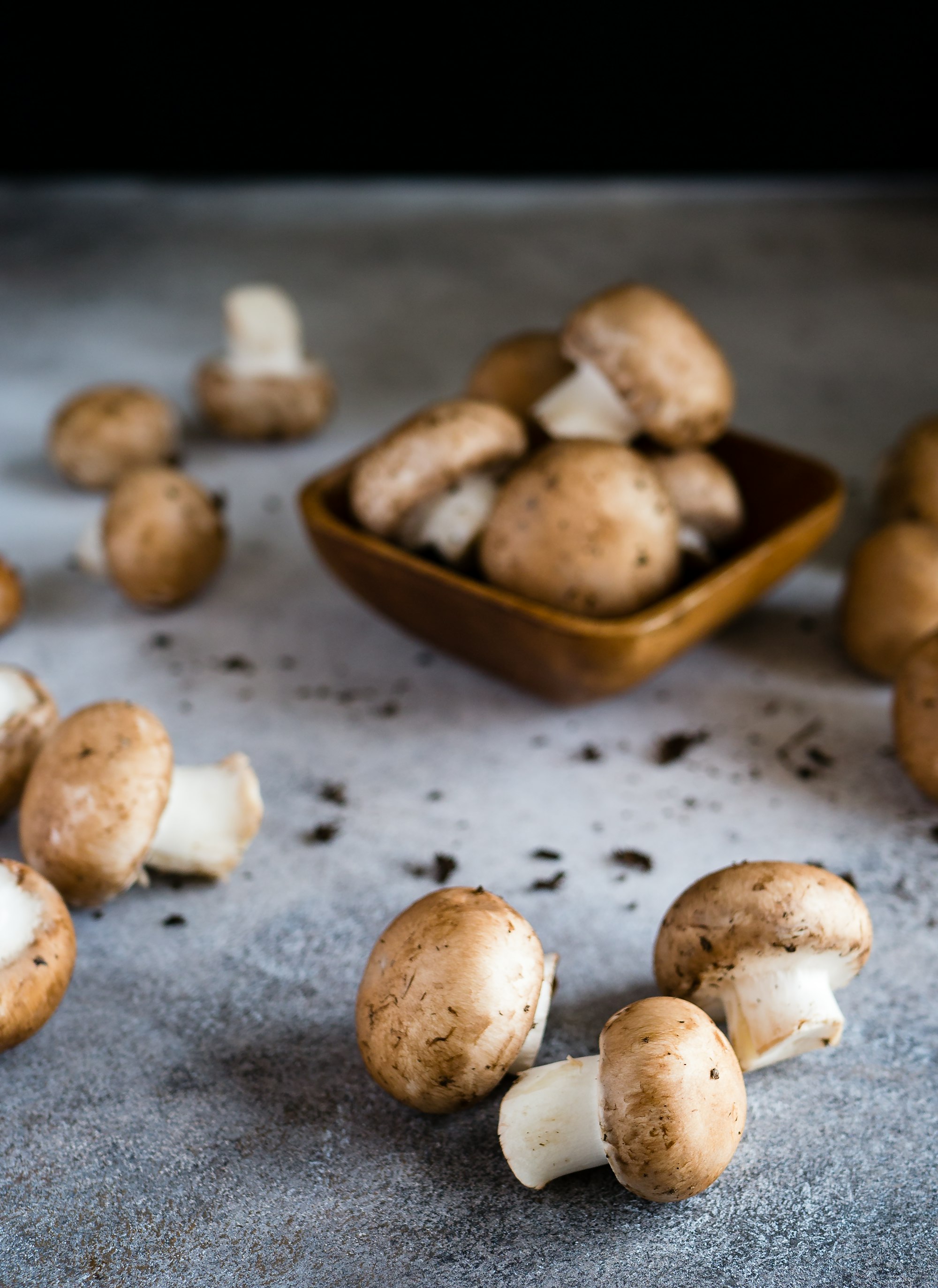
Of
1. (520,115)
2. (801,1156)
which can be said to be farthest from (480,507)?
(520,115)

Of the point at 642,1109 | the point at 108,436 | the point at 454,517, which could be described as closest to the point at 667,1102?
the point at 642,1109

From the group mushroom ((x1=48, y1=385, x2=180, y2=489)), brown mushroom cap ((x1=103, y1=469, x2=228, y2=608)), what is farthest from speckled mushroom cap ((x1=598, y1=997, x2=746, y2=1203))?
mushroom ((x1=48, y1=385, x2=180, y2=489))

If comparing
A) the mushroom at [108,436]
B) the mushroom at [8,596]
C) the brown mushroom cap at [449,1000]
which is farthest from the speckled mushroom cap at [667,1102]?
the mushroom at [108,436]

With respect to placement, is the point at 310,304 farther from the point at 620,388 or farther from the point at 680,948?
the point at 680,948

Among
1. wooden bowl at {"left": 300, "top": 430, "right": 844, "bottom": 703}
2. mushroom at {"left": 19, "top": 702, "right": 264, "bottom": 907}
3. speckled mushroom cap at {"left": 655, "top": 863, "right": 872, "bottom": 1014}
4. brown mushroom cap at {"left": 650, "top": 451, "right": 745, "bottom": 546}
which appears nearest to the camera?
speckled mushroom cap at {"left": 655, "top": 863, "right": 872, "bottom": 1014}

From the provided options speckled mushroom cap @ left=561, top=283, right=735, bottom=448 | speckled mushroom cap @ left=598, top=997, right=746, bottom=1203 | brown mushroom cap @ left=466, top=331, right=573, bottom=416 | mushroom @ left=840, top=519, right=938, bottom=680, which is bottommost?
speckled mushroom cap @ left=598, top=997, right=746, bottom=1203

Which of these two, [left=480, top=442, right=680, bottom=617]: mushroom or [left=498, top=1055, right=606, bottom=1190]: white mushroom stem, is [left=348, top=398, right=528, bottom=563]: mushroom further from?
Answer: [left=498, top=1055, right=606, bottom=1190]: white mushroom stem
